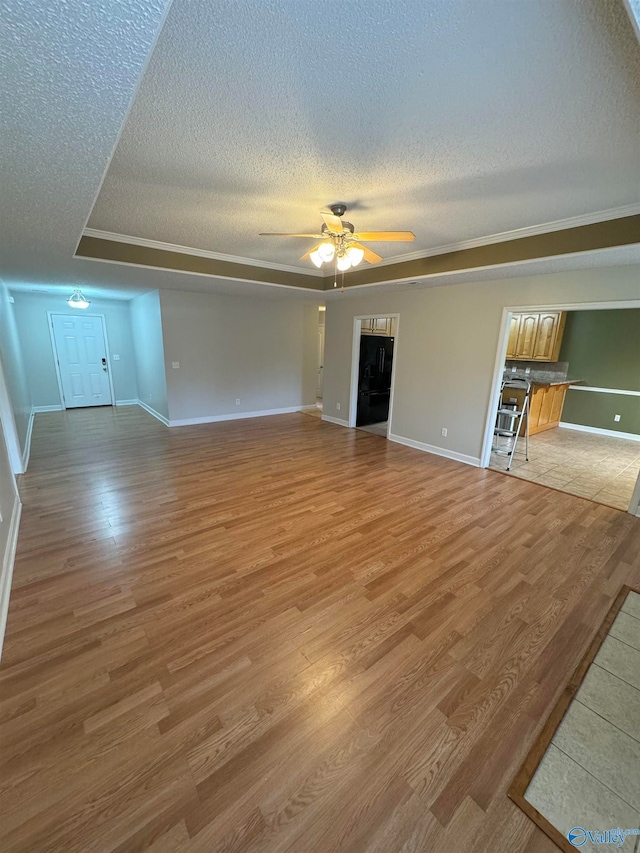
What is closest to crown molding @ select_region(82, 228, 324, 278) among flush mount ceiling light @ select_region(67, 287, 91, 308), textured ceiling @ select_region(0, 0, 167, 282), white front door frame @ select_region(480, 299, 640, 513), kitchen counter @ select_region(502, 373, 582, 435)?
textured ceiling @ select_region(0, 0, 167, 282)

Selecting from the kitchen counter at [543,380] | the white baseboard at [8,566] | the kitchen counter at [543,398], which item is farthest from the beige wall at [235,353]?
the kitchen counter at [543,398]

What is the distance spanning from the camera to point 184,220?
3016mm

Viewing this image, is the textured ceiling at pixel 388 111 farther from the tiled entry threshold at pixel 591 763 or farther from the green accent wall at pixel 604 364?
the green accent wall at pixel 604 364

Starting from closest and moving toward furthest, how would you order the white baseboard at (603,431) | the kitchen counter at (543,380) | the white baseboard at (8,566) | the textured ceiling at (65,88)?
the textured ceiling at (65,88) → the white baseboard at (8,566) → the kitchen counter at (543,380) → the white baseboard at (603,431)

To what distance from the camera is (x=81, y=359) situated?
7.04 m

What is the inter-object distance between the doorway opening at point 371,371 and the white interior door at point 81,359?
18.5 ft

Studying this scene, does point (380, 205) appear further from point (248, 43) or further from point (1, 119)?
point (1, 119)

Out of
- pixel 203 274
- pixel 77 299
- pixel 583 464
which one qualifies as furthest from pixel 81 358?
pixel 583 464

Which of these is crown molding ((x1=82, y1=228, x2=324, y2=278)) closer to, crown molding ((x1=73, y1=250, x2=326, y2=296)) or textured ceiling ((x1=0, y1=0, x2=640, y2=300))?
crown molding ((x1=73, y1=250, x2=326, y2=296))

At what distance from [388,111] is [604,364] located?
Answer: 22.0 feet

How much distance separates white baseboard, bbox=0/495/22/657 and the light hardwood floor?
64 mm

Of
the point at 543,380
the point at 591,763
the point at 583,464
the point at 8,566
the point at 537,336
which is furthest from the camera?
the point at 537,336

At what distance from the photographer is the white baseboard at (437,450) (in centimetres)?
444

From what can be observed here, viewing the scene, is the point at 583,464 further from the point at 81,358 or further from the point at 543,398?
the point at 81,358
